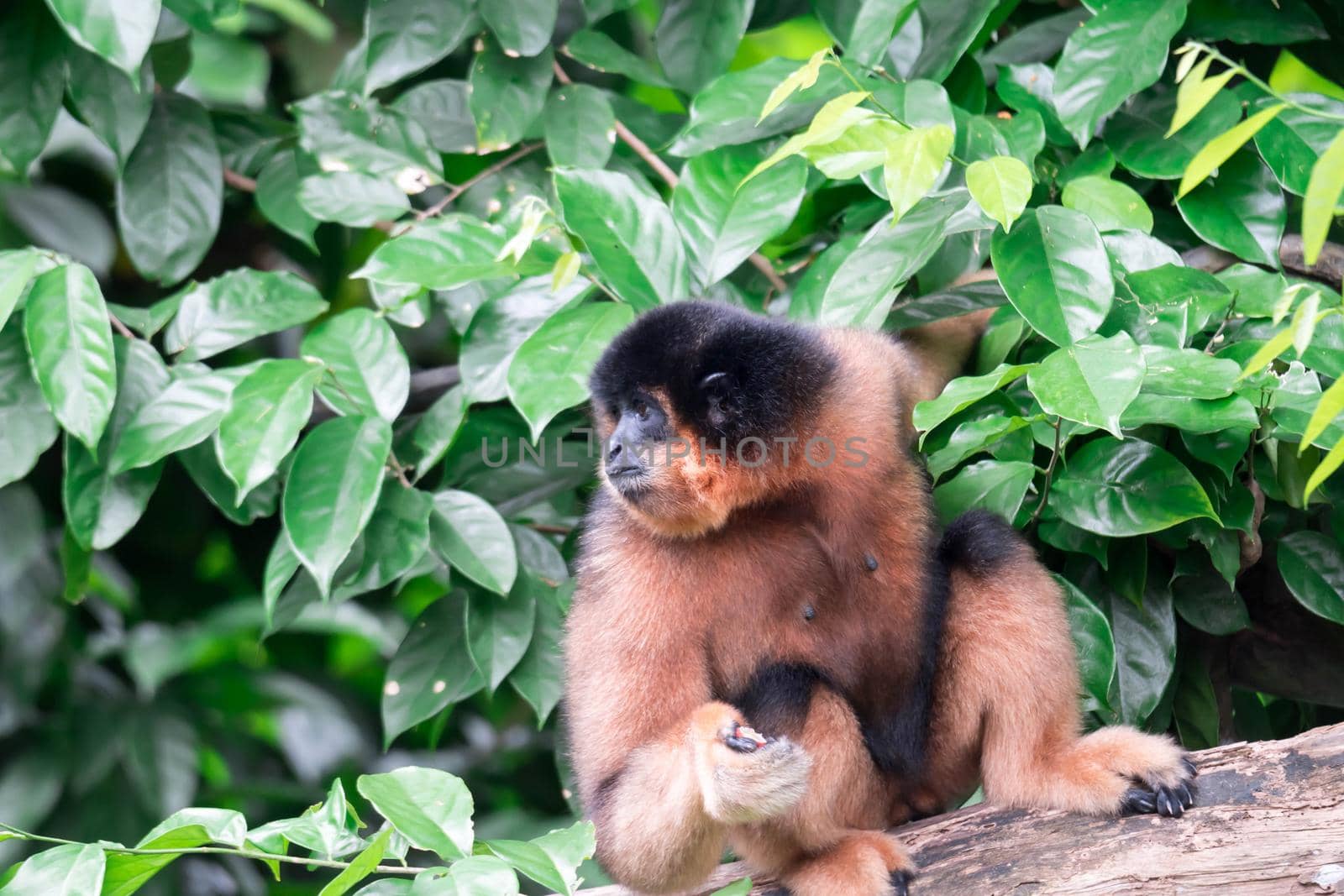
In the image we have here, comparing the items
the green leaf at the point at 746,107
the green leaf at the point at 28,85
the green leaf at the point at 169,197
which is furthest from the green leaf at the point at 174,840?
the green leaf at the point at 28,85

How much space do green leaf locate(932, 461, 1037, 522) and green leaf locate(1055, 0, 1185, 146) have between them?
876mm

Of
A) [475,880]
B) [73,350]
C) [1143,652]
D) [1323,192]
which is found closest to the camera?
[1323,192]

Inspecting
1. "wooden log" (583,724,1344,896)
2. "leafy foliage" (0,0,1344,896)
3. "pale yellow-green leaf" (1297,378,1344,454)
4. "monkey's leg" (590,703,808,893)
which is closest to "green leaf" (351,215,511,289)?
"leafy foliage" (0,0,1344,896)

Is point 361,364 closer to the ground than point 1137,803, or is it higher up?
closer to the ground

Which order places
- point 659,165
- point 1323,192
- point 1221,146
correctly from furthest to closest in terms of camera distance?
point 659,165
point 1221,146
point 1323,192

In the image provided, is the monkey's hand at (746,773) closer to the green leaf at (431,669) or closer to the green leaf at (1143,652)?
the green leaf at (1143,652)

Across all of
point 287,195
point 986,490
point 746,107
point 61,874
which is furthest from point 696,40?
point 61,874

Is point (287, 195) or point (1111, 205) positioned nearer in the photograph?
point (1111, 205)

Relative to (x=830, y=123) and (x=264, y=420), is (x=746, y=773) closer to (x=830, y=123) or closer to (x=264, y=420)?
(x=830, y=123)

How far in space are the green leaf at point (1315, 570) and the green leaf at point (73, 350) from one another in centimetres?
299

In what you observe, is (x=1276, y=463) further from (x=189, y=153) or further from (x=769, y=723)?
(x=189, y=153)

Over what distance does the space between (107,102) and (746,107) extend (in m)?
2.06

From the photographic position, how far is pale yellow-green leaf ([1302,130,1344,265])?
5.08 feet

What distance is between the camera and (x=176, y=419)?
3.32 m
